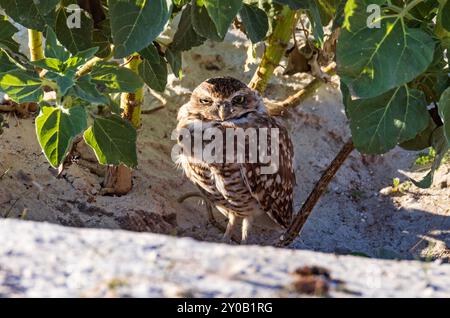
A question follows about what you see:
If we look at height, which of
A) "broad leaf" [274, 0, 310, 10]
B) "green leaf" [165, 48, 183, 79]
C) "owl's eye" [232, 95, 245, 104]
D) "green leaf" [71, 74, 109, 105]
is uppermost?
"broad leaf" [274, 0, 310, 10]

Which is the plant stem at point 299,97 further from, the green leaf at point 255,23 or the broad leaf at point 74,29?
the broad leaf at point 74,29

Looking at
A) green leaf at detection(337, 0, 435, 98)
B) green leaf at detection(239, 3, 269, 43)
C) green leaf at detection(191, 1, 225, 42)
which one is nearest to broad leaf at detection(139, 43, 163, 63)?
green leaf at detection(191, 1, 225, 42)

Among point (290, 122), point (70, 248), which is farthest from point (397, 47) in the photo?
point (290, 122)

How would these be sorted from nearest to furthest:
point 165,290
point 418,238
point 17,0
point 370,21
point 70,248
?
point 165,290 → point 70,248 → point 370,21 → point 17,0 → point 418,238

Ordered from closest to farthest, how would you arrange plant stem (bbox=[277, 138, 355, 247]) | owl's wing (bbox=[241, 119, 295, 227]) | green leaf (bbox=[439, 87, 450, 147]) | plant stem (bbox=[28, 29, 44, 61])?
green leaf (bbox=[439, 87, 450, 147]) → plant stem (bbox=[277, 138, 355, 247]) → plant stem (bbox=[28, 29, 44, 61]) → owl's wing (bbox=[241, 119, 295, 227])

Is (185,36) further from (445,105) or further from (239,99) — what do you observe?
(445,105)

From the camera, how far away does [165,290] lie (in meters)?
3.11

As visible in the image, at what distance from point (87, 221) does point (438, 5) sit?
2.66 m

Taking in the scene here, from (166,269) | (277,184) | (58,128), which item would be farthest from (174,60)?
(166,269)

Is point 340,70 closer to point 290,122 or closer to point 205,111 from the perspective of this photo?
point 205,111

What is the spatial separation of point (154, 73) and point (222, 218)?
1.99 meters

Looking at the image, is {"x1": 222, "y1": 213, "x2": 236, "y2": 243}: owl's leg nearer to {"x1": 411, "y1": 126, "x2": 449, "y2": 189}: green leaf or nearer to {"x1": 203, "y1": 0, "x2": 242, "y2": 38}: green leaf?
{"x1": 411, "y1": 126, "x2": 449, "y2": 189}: green leaf

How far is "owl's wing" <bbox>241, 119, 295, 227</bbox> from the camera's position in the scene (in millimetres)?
6289

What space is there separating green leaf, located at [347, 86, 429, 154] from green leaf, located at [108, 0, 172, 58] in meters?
1.17
